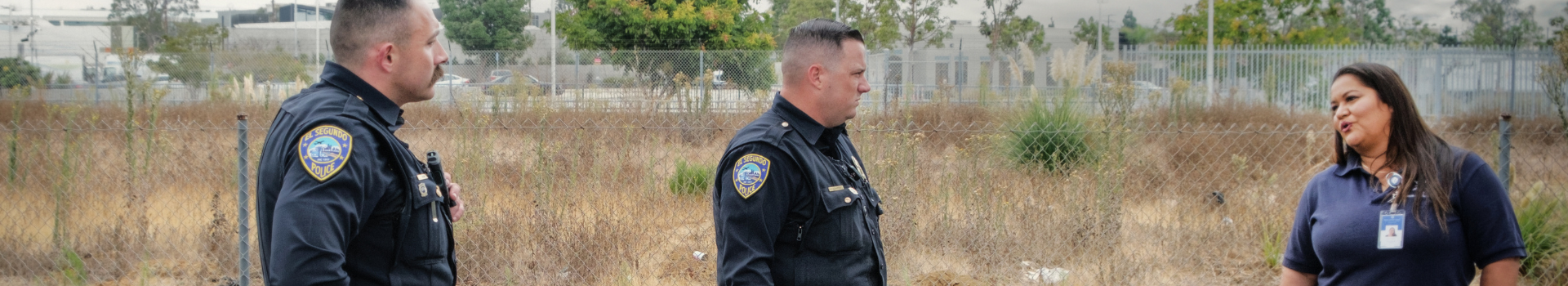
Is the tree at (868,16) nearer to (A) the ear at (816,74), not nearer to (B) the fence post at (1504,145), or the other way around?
(B) the fence post at (1504,145)

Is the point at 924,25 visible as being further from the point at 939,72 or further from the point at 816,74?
the point at 816,74

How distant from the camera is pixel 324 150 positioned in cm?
159

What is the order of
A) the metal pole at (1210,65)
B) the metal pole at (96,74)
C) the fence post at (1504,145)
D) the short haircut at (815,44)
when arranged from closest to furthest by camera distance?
the short haircut at (815,44) → the fence post at (1504,145) → the metal pole at (1210,65) → the metal pole at (96,74)

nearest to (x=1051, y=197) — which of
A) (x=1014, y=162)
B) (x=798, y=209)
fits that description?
(x=1014, y=162)

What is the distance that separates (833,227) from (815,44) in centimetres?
44

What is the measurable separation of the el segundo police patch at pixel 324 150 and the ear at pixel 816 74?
3.38 ft

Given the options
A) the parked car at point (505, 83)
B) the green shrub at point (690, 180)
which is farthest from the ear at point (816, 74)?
the parked car at point (505, 83)

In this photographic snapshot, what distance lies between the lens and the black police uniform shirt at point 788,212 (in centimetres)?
200

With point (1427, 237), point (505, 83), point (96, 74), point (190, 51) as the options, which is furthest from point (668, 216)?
Answer: point (190, 51)

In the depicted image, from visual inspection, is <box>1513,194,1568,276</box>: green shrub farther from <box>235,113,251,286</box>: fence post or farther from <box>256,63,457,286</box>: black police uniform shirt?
<box>235,113,251,286</box>: fence post

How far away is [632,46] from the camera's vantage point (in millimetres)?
19578

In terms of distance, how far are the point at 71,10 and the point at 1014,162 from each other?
122 feet

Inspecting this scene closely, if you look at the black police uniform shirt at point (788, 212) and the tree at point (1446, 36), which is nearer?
the black police uniform shirt at point (788, 212)

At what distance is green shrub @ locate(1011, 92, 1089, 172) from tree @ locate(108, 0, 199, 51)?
2686 cm
